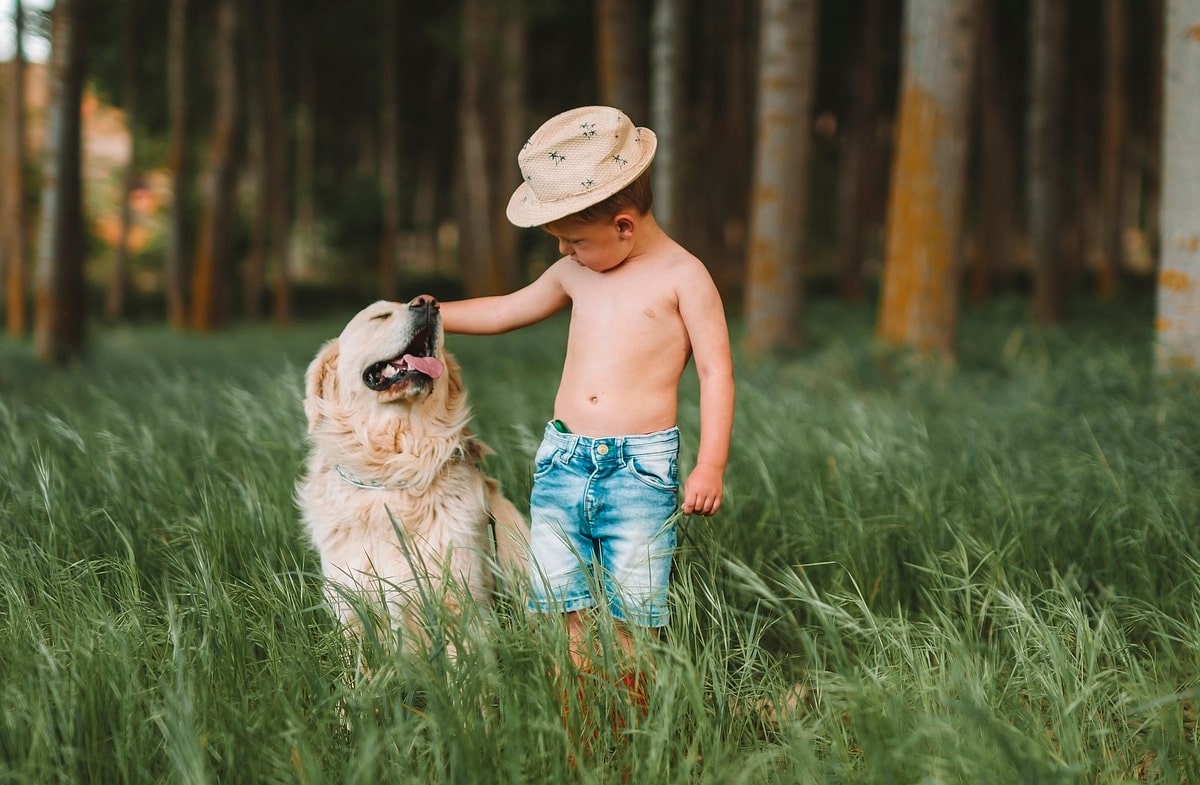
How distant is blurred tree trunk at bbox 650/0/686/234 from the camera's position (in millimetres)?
10242

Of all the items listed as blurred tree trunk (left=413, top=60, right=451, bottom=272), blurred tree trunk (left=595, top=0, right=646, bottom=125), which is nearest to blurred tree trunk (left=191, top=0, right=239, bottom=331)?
blurred tree trunk (left=595, top=0, right=646, bottom=125)

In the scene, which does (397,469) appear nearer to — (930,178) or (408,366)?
(408,366)

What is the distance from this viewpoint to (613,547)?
2709 mm

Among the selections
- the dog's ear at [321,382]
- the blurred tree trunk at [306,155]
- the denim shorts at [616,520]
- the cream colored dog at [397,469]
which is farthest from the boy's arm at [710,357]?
the blurred tree trunk at [306,155]

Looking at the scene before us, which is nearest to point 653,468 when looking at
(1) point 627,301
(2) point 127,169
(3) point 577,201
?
(1) point 627,301

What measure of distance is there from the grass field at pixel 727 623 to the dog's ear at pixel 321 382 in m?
0.36

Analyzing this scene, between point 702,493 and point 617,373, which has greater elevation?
point 617,373

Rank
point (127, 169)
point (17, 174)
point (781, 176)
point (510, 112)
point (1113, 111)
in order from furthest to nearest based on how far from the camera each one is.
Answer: point (127, 169)
point (510, 112)
point (1113, 111)
point (17, 174)
point (781, 176)

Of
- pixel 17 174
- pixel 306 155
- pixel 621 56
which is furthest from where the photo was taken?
pixel 306 155

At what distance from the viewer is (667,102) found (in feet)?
33.9

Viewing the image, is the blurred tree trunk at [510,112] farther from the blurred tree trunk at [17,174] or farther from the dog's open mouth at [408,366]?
the dog's open mouth at [408,366]

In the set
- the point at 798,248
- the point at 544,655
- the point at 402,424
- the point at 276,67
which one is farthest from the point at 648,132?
the point at 276,67

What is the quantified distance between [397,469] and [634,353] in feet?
2.65

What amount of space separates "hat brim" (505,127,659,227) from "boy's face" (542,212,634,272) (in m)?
0.05
